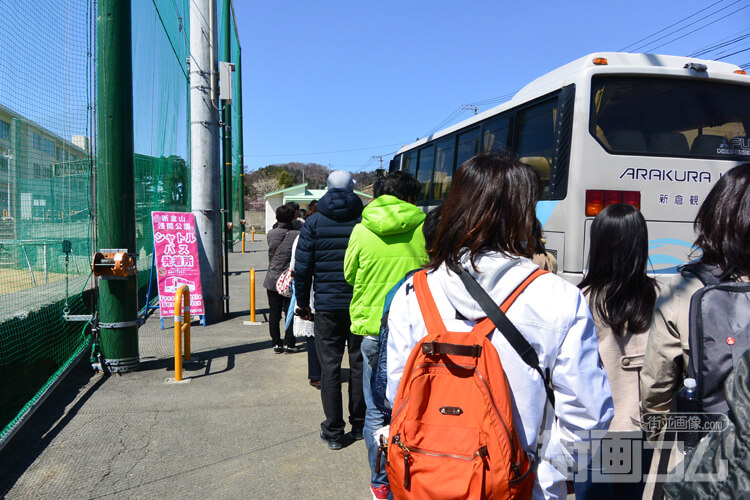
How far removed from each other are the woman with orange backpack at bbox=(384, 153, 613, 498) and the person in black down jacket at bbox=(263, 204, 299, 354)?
194 inches

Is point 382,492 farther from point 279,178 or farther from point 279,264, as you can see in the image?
point 279,178

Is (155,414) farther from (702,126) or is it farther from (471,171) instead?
(702,126)

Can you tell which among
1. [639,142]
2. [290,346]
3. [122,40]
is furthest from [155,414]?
[639,142]

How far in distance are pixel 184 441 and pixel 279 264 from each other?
2.81 metres

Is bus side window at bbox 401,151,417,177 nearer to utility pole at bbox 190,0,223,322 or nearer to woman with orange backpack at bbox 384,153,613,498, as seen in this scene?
utility pole at bbox 190,0,223,322

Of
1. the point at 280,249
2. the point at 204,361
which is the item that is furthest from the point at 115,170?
the point at 204,361

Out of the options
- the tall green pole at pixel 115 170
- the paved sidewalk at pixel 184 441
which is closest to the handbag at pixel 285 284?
the paved sidewalk at pixel 184 441

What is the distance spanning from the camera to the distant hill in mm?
77438

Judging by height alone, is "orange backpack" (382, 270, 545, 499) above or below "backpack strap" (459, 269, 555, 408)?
below

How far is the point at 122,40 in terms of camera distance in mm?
5480

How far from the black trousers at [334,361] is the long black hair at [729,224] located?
2665 mm

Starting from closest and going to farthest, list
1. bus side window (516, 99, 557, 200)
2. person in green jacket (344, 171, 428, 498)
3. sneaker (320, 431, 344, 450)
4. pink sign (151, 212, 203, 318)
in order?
person in green jacket (344, 171, 428, 498), sneaker (320, 431, 344, 450), bus side window (516, 99, 557, 200), pink sign (151, 212, 203, 318)

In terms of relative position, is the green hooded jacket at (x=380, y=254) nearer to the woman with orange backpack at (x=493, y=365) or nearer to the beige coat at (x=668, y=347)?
the beige coat at (x=668, y=347)

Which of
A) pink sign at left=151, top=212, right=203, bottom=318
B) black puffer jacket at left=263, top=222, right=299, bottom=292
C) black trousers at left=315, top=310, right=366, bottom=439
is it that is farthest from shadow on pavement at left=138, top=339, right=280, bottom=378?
black trousers at left=315, top=310, right=366, bottom=439
